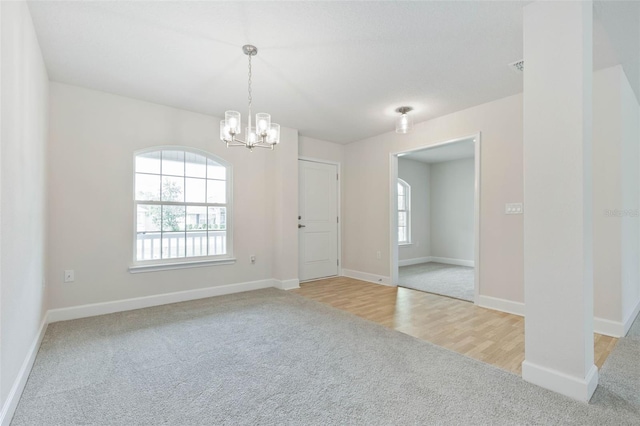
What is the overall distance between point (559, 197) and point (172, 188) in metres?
4.04

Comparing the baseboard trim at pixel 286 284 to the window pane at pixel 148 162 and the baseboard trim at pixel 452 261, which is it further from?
the baseboard trim at pixel 452 261

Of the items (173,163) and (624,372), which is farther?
(173,163)

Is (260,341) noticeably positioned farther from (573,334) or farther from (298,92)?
(298,92)

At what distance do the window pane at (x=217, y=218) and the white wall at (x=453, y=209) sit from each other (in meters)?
5.41

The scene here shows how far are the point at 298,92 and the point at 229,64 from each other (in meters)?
0.87

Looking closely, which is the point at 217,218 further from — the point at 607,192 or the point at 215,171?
the point at 607,192

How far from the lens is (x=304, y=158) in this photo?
525 cm

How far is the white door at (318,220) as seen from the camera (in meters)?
5.24

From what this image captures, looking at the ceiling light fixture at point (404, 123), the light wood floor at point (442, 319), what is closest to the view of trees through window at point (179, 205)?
the light wood floor at point (442, 319)

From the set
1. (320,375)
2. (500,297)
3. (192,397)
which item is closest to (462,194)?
(500,297)

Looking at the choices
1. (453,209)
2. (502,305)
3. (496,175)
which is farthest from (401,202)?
(502,305)

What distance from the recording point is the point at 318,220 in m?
5.44

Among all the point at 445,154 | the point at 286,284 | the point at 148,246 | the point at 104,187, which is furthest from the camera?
the point at 445,154

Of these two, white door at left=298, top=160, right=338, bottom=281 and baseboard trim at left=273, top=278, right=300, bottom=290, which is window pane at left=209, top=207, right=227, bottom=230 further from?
white door at left=298, top=160, right=338, bottom=281
